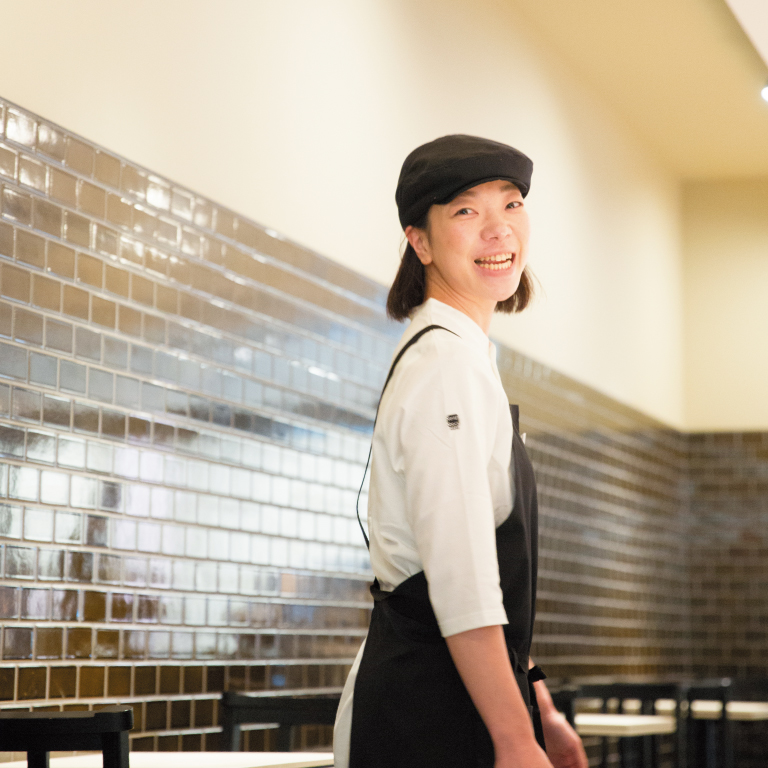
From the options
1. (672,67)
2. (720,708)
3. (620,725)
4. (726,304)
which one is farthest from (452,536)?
(726,304)

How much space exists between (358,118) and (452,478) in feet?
9.62

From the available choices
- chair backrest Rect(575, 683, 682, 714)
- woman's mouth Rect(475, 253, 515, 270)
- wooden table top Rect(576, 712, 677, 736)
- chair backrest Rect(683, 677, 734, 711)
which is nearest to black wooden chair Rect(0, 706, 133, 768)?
woman's mouth Rect(475, 253, 515, 270)

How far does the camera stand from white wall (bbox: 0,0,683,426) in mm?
2889

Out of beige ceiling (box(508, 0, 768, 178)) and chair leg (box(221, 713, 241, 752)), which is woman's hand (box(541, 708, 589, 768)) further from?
beige ceiling (box(508, 0, 768, 178))

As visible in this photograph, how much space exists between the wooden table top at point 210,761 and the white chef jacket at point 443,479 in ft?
2.47

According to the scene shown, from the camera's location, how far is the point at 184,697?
3.08 m

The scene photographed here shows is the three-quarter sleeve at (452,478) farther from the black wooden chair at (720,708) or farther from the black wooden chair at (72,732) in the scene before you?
the black wooden chair at (720,708)

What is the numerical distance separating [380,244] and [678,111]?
127 inches

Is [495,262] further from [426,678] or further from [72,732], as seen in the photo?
[72,732]

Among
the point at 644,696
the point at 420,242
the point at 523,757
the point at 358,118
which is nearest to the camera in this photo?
the point at 523,757

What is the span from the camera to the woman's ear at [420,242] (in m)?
1.63

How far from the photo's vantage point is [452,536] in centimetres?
130

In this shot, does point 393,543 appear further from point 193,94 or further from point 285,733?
point 193,94

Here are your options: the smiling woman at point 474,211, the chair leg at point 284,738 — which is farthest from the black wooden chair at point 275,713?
the smiling woman at point 474,211
